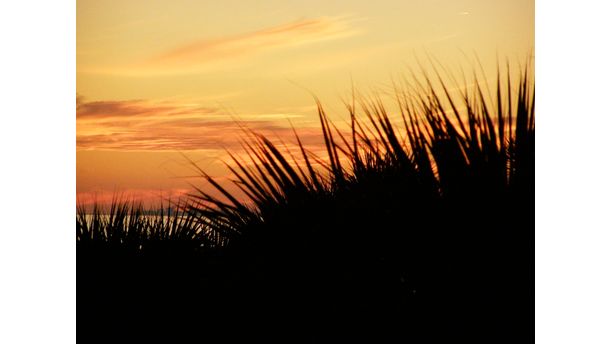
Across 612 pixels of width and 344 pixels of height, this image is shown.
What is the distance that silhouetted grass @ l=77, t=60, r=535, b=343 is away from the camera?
8.57 feet

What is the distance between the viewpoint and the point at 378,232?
8.59 feet

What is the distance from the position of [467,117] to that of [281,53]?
702 mm

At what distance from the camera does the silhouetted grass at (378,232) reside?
2.61 m
